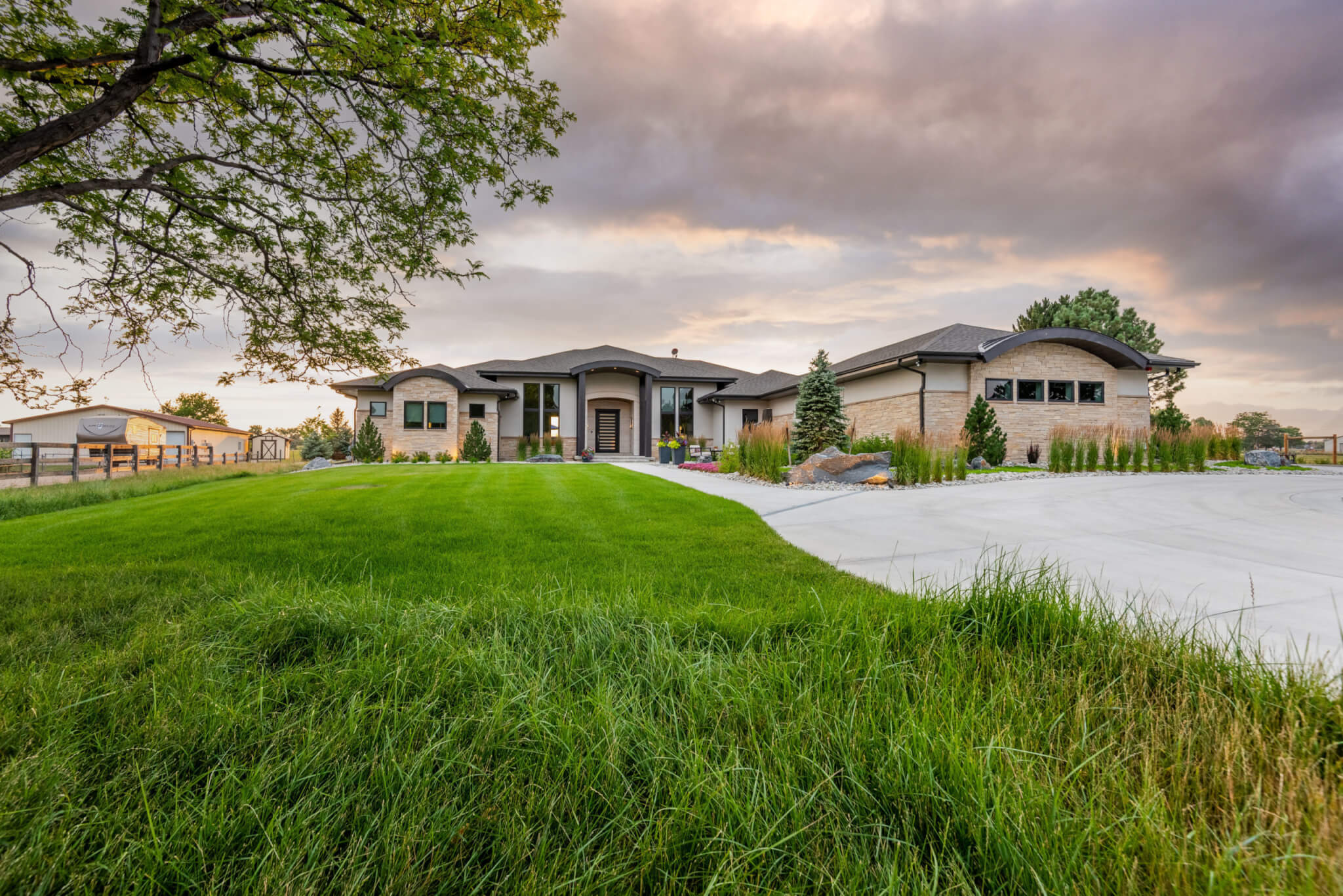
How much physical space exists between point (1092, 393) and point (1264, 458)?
6.54 metres

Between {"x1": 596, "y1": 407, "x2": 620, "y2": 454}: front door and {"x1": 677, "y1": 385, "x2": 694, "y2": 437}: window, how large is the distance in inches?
127

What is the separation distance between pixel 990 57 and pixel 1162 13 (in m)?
2.39

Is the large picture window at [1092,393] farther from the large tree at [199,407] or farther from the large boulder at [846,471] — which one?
the large tree at [199,407]

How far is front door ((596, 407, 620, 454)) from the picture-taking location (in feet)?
83.9

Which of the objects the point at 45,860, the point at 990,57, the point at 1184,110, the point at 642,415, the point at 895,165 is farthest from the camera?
the point at 642,415

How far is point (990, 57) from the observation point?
30.7ft

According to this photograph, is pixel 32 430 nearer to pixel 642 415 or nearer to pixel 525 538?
pixel 642 415

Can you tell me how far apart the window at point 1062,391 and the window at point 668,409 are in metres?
15.1

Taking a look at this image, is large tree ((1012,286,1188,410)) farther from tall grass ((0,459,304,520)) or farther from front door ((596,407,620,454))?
tall grass ((0,459,304,520))

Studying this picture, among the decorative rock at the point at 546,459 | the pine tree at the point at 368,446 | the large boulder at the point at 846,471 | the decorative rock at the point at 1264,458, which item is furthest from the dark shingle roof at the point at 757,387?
the decorative rock at the point at 1264,458

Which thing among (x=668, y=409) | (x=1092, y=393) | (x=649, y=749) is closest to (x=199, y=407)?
(x=668, y=409)

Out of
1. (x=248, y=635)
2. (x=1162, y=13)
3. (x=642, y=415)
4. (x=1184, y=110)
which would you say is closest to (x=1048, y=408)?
(x=1184, y=110)

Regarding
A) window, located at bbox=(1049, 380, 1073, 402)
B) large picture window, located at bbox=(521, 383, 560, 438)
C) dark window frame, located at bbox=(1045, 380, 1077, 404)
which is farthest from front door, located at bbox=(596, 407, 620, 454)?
window, located at bbox=(1049, 380, 1073, 402)

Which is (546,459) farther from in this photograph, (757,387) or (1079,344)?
(1079,344)
